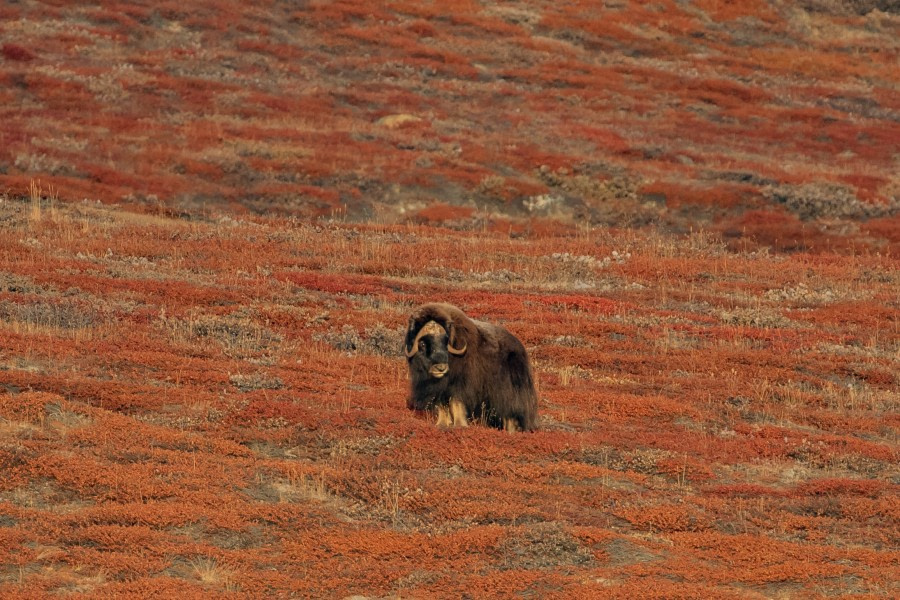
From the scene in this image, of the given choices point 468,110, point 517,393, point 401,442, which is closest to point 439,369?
point 401,442

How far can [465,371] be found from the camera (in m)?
17.6

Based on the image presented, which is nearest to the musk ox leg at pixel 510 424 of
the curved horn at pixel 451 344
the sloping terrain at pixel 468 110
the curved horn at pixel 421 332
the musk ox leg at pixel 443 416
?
the musk ox leg at pixel 443 416

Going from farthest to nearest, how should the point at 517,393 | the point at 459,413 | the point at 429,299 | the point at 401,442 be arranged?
the point at 429,299, the point at 517,393, the point at 459,413, the point at 401,442

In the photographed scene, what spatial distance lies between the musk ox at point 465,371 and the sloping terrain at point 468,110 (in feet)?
87.7

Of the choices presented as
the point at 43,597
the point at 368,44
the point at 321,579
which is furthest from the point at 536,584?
the point at 368,44

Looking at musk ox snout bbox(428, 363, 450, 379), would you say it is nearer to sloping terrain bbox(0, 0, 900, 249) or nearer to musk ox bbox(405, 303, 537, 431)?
musk ox bbox(405, 303, 537, 431)

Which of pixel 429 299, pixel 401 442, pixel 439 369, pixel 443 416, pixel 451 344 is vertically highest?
pixel 451 344

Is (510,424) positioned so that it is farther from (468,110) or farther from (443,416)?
(468,110)

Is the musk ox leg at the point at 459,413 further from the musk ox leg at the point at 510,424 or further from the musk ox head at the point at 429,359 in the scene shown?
the musk ox leg at the point at 510,424

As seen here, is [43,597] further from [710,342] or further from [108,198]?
[108,198]

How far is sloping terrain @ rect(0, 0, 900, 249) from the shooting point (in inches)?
1882

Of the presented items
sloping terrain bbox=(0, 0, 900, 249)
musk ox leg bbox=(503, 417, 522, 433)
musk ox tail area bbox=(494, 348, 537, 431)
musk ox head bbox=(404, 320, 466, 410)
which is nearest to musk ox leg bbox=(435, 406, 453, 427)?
musk ox head bbox=(404, 320, 466, 410)

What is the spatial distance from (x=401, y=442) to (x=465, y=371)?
1.30 meters

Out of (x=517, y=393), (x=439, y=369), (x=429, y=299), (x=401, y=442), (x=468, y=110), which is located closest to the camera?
(x=439, y=369)
